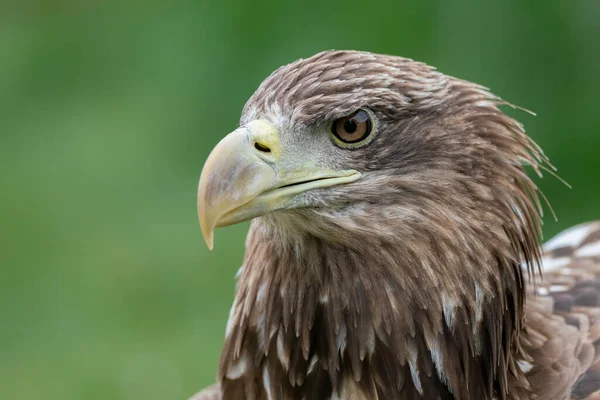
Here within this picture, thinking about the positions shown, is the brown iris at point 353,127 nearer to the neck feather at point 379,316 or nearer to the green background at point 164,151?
the neck feather at point 379,316

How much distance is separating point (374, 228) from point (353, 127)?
0.28 meters

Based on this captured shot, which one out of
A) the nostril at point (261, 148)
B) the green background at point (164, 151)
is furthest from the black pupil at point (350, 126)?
the green background at point (164, 151)

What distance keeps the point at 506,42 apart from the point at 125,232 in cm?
255

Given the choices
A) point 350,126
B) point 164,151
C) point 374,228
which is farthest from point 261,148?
point 164,151

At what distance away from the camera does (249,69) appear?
250 inches

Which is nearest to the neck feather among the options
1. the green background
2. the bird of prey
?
the bird of prey

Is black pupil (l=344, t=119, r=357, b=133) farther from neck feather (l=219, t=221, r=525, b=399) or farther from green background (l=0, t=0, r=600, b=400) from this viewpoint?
green background (l=0, t=0, r=600, b=400)

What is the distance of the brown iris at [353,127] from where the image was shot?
269 cm

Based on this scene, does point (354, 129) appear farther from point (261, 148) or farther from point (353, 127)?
Answer: point (261, 148)

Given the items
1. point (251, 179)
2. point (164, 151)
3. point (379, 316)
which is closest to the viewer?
point (251, 179)

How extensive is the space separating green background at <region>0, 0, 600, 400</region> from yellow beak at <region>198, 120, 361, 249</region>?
2.82 m

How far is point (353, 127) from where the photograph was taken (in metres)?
2.69

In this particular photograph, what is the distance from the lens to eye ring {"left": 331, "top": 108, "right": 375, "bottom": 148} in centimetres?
269

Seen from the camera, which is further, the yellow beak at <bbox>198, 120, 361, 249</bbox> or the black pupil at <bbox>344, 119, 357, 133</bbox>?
the black pupil at <bbox>344, 119, 357, 133</bbox>
